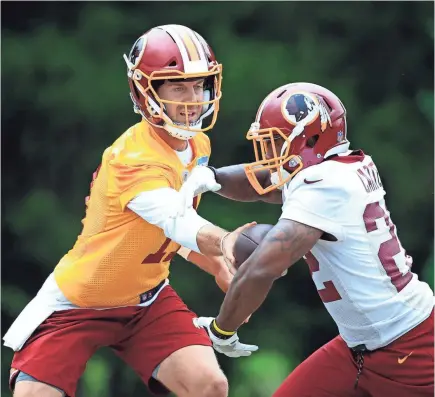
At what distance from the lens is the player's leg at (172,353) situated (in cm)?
460

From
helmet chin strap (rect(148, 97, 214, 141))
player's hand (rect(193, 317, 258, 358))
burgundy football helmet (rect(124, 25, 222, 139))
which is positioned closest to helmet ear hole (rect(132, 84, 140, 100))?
burgundy football helmet (rect(124, 25, 222, 139))

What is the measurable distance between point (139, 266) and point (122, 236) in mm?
145

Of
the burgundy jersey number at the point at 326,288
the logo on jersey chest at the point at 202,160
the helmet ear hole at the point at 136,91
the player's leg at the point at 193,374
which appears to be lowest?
the player's leg at the point at 193,374

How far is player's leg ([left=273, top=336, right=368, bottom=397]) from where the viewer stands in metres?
4.21

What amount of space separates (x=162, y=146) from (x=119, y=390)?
10.4ft

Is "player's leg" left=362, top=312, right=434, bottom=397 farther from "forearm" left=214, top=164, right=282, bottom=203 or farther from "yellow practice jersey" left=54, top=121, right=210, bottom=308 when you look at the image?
"yellow practice jersey" left=54, top=121, right=210, bottom=308

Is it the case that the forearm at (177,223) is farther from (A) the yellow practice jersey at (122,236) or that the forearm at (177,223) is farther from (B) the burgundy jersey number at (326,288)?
(B) the burgundy jersey number at (326,288)

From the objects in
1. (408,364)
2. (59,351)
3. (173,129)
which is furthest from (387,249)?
(59,351)

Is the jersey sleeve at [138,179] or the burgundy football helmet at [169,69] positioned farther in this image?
the burgundy football helmet at [169,69]

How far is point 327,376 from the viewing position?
426cm

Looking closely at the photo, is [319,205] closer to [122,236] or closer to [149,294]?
[122,236]

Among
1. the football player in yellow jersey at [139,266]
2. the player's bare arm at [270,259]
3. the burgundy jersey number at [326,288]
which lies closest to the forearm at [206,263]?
the football player in yellow jersey at [139,266]

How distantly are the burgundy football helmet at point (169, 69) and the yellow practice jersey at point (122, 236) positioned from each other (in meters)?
0.09

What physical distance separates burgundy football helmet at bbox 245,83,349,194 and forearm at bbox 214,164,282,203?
0.54 meters
